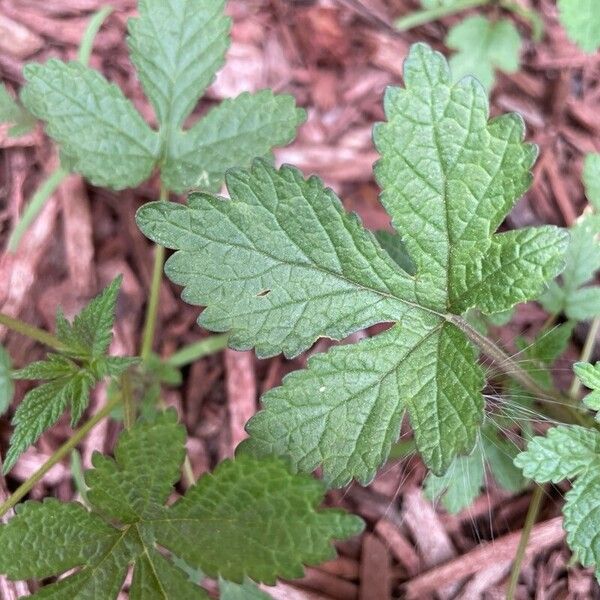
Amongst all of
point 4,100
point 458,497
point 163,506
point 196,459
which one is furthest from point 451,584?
point 4,100

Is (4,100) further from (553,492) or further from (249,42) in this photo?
(553,492)

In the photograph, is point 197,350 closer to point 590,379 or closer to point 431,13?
point 590,379

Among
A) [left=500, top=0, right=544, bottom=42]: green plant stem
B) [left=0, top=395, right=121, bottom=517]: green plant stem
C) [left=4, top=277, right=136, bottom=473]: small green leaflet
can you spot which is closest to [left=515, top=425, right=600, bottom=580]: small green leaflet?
[left=4, top=277, right=136, bottom=473]: small green leaflet

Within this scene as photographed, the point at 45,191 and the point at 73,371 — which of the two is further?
the point at 45,191

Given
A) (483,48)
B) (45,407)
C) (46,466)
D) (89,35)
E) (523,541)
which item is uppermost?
(483,48)

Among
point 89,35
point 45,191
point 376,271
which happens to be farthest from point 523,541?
point 89,35

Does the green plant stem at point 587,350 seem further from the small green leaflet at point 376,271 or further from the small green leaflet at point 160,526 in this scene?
the small green leaflet at point 160,526
